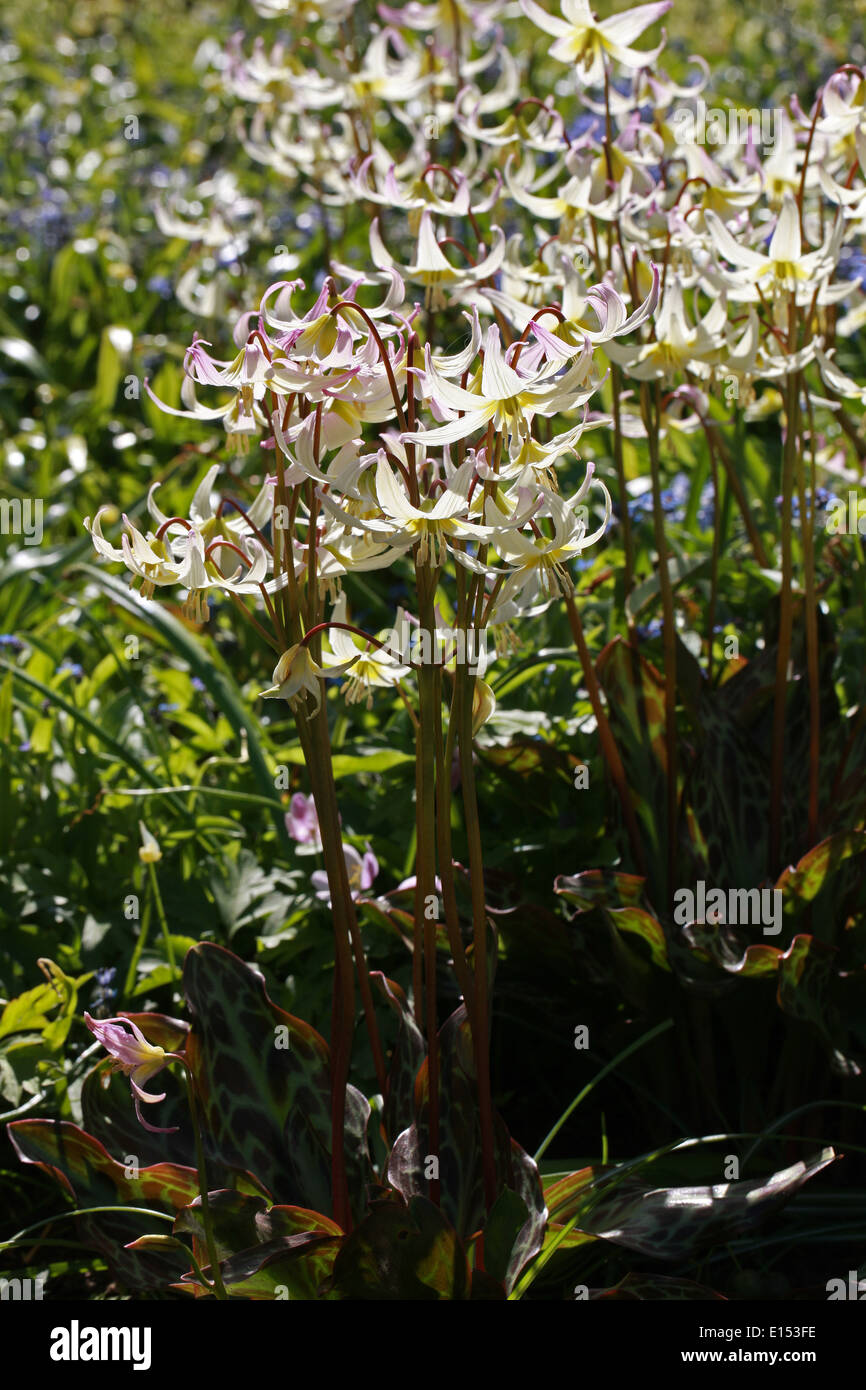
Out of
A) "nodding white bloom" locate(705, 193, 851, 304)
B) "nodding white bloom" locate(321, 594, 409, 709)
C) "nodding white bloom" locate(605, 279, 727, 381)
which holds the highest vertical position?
"nodding white bloom" locate(705, 193, 851, 304)

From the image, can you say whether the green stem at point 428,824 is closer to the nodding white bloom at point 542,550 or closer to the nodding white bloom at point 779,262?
the nodding white bloom at point 542,550

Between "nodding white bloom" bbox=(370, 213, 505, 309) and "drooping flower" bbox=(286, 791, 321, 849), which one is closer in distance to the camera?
"nodding white bloom" bbox=(370, 213, 505, 309)

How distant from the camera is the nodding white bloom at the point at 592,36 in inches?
75.6

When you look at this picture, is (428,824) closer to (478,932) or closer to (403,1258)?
(478,932)

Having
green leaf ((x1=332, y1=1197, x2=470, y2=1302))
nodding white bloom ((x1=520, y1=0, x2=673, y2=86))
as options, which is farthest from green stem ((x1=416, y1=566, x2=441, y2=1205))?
nodding white bloom ((x1=520, y1=0, x2=673, y2=86))

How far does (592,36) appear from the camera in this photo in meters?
1.99

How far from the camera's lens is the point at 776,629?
2.35 metres

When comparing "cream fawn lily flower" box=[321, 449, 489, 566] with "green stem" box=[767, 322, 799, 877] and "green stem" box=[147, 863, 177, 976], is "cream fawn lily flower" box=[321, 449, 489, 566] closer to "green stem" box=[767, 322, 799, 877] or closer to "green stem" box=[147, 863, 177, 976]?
"green stem" box=[767, 322, 799, 877]

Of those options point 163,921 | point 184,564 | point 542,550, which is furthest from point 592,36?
point 163,921

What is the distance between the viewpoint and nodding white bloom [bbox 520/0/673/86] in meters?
1.92

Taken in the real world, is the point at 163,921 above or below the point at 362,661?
below

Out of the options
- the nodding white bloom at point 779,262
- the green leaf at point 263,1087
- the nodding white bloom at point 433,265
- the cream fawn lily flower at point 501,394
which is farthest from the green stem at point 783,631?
the green leaf at point 263,1087

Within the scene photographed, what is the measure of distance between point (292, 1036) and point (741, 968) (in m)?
0.65
